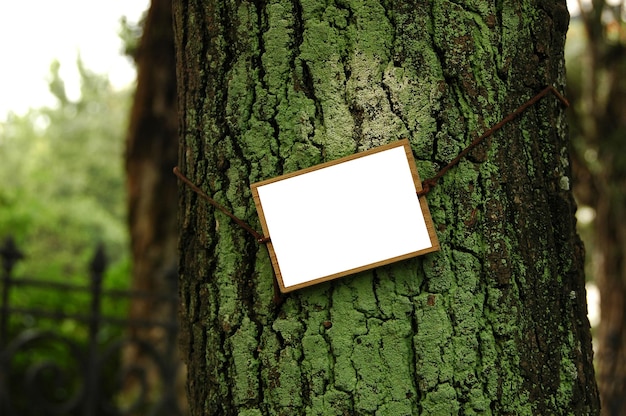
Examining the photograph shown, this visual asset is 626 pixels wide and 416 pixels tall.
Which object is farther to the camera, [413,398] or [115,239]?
[115,239]

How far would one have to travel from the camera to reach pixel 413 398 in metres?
1.17

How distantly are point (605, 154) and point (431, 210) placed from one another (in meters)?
5.37

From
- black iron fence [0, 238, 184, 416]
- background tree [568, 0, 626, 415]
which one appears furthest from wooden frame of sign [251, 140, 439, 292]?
background tree [568, 0, 626, 415]

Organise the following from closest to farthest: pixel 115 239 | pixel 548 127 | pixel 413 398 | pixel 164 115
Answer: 1. pixel 413 398
2. pixel 548 127
3. pixel 164 115
4. pixel 115 239

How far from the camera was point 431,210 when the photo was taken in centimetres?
A: 120

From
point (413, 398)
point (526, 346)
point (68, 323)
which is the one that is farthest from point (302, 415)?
point (68, 323)

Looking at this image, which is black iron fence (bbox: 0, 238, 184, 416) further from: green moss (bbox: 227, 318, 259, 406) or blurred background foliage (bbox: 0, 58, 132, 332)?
blurred background foliage (bbox: 0, 58, 132, 332)

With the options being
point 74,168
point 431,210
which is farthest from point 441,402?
point 74,168

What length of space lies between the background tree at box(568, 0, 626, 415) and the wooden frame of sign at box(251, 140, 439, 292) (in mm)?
5116

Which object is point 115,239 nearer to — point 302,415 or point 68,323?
point 68,323

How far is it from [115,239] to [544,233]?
21043mm

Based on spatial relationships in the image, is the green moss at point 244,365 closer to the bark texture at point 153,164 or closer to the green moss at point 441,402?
the green moss at point 441,402

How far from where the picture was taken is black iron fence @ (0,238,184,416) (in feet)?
13.7

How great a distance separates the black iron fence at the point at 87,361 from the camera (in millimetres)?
4176
